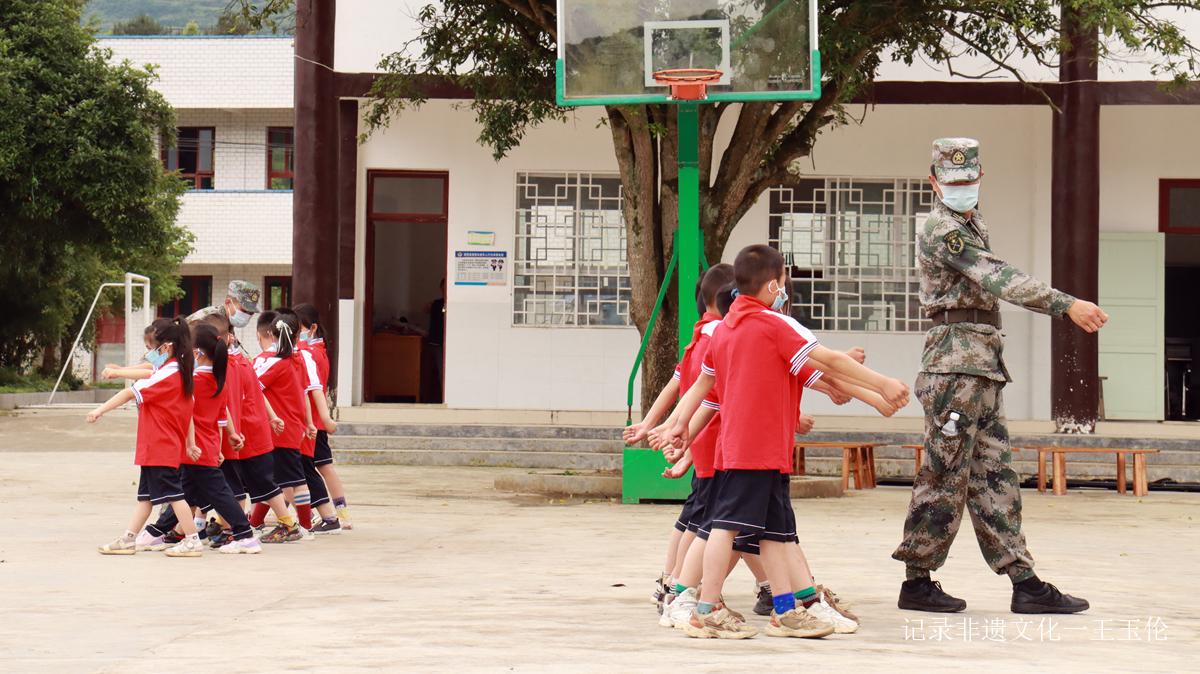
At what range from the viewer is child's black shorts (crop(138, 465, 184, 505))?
8.00 meters

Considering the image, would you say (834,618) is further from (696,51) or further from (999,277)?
(696,51)

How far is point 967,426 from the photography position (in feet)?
19.3

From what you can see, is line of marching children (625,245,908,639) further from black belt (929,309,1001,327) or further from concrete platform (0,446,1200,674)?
black belt (929,309,1001,327)

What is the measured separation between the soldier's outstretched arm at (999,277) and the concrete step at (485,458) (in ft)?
27.6

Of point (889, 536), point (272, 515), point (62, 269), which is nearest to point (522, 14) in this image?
point (272, 515)

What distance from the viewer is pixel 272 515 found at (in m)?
10.1

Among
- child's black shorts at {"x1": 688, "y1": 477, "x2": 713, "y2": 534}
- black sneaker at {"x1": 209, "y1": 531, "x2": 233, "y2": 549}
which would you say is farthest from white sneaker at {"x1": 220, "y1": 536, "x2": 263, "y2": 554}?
child's black shorts at {"x1": 688, "y1": 477, "x2": 713, "y2": 534}

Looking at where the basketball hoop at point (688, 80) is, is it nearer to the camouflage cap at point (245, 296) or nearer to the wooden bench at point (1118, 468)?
the camouflage cap at point (245, 296)

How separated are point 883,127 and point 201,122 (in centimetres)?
1883

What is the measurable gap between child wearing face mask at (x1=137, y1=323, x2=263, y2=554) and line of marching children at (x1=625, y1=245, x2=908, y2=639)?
333 cm

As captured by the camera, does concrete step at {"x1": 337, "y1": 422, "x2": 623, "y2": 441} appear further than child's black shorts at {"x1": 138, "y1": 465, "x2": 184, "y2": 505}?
Yes

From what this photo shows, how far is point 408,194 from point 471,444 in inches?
181

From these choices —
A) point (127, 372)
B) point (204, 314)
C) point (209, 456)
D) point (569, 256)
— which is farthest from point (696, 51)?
point (569, 256)

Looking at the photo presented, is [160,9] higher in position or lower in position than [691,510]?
higher
